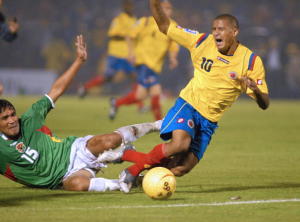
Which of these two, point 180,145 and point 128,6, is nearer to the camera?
point 180,145

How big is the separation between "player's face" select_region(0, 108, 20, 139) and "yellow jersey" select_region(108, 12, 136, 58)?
1175 centimetres

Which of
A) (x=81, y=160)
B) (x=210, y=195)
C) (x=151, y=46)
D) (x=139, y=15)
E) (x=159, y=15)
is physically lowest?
(x=210, y=195)

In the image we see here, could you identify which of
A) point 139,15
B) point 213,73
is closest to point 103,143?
point 213,73

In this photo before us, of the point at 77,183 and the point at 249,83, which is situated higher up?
the point at 249,83

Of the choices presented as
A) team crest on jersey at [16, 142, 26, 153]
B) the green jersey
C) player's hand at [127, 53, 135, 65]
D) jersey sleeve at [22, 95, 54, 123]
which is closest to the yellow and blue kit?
the green jersey

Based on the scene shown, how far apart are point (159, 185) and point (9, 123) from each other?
5.24ft

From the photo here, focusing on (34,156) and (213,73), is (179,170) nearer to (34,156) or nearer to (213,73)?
(213,73)

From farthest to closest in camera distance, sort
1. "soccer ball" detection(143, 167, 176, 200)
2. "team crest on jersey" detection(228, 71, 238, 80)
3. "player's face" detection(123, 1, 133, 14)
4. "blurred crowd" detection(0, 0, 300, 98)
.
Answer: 1. "blurred crowd" detection(0, 0, 300, 98)
2. "player's face" detection(123, 1, 133, 14)
3. "team crest on jersey" detection(228, 71, 238, 80)
4. "soccer ball" detection(143, 167, 176, 200)

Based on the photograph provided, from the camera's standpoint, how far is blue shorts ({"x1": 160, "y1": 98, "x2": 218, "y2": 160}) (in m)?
7.86

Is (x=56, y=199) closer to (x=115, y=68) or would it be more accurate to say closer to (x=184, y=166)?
(x=184, y=166)

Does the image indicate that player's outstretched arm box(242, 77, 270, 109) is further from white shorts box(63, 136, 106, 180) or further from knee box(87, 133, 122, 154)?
white shorts box(63, 136, 106, 180)

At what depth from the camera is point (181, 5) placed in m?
32.0

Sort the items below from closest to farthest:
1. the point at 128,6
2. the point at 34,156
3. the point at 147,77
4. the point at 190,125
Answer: the point at 34,156 < the point at 190,125 < the point at 147,77 < the point at 128,6

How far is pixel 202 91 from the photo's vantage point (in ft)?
26.6
